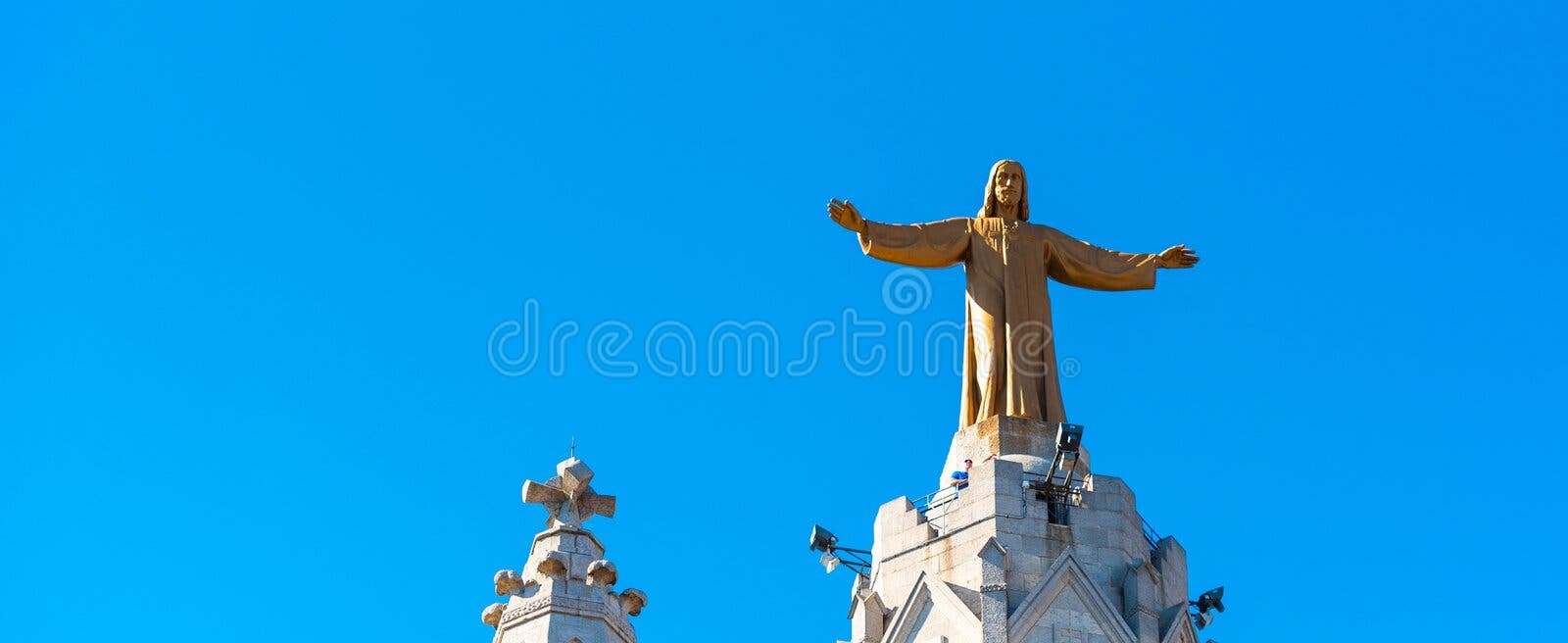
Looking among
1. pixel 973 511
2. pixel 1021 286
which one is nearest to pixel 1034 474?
pixel 973 511

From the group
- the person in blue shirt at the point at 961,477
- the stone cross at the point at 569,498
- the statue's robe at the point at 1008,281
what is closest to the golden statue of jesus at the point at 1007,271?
the statue's robe at the point at 1008,281

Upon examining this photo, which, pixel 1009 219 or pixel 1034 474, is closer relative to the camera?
pixel 1034 474

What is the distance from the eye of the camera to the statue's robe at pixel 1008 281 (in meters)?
32.5

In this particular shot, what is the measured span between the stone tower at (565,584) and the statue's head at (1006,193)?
8.08 m

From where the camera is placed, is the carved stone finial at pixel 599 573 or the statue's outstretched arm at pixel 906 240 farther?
the statue's outstretched arm at pixel 906 240

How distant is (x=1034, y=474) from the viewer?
30656mm

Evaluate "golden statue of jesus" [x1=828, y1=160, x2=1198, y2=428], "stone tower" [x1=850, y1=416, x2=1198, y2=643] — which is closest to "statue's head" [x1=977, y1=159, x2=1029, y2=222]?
"golden statue of jesus" [x1=828, y1=160, x2=1198, y2=428]

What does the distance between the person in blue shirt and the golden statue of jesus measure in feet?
3.30

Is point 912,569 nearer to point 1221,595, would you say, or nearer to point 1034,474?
point 1034,474

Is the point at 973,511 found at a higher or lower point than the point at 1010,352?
lower

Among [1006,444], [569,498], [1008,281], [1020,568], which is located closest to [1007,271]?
[1008,281]

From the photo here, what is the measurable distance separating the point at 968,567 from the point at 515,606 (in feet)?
17.7

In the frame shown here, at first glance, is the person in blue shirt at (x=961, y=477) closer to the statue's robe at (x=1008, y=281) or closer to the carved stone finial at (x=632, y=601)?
the statue's robe at (x=1008, y=281)

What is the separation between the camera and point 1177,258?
34906 millimetres
